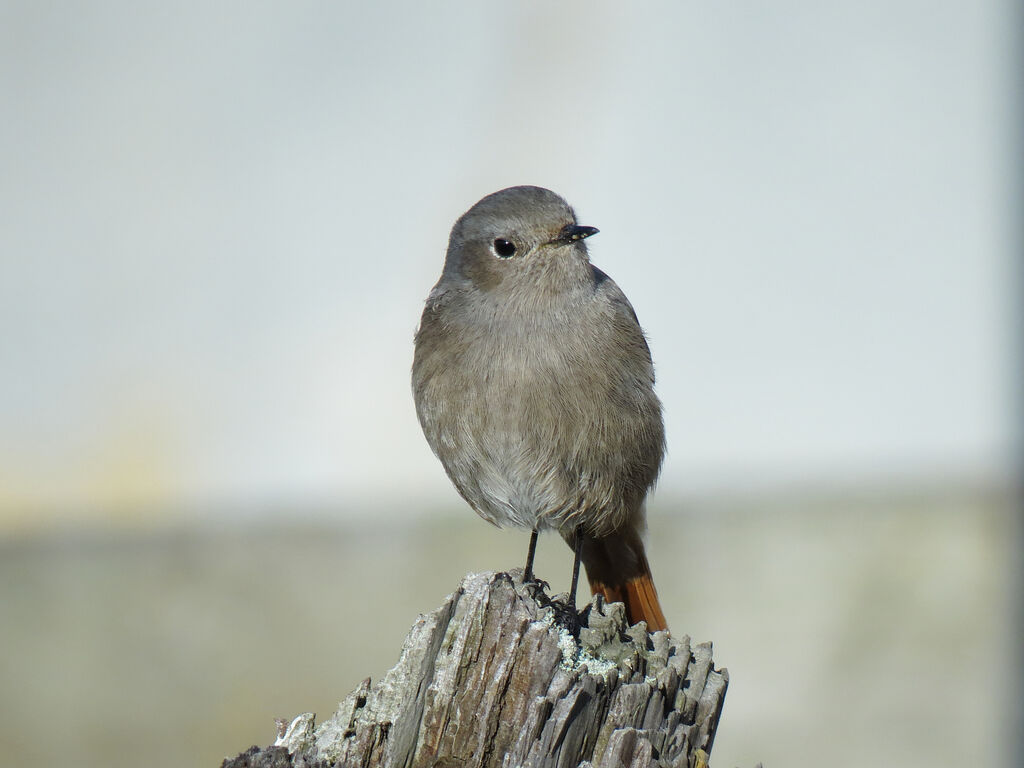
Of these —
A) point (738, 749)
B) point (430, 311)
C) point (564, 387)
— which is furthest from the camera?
point (738, 749)

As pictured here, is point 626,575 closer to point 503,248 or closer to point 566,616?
point 566,616

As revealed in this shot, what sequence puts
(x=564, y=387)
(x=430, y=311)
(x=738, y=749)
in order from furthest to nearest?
1. (x=738, y=749)
2. (x=430, y=311)
3. (x=564, y=387)

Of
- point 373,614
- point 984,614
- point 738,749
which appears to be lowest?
point 738,749

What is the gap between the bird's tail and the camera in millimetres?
4398

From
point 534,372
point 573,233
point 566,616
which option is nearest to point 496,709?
point 566,616

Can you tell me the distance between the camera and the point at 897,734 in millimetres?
7316

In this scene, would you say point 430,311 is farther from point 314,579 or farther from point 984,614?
point 984,614

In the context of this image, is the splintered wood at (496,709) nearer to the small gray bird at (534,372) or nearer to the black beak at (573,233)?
the small gray bird at (534,372)

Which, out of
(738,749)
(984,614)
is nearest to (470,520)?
(738,749)

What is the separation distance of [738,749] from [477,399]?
4.23m

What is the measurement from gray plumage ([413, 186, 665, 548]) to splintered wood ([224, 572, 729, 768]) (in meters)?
0.89

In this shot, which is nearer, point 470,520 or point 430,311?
point 430,311

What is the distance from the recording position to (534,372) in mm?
3762

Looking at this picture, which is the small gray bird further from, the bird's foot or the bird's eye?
the bird's foot
